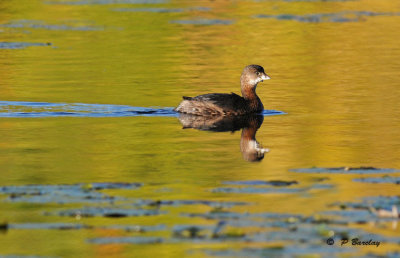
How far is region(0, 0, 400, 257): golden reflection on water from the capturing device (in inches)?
387

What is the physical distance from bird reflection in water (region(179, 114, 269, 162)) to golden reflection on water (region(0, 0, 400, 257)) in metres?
0.21

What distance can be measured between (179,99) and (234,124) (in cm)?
227

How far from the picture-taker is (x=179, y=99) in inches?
701

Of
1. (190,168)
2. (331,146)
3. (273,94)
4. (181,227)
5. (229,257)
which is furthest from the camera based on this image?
(273,94)

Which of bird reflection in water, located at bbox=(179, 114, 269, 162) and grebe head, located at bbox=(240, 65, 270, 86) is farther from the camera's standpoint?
grebe head, located at bbox=(240, 65, 270, 86)

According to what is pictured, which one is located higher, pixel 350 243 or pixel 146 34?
pixel 146 34

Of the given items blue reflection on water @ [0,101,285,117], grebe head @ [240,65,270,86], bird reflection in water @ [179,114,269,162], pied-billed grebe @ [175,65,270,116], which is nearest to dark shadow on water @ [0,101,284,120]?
blue reflection on water @ [0,101,285,117]

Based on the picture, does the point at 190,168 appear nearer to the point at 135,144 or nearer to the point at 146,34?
the point at 135,144

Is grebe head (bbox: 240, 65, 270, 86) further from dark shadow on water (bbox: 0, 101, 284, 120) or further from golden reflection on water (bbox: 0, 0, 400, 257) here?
dark shadow on water (bbox: 0, 101, 284, 120)

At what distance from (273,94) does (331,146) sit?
20.6 feet

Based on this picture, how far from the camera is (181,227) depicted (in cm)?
846

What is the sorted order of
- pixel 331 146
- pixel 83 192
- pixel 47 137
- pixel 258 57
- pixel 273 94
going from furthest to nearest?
pixel 258 57, pixel 273 94, pixel 47 137, pixel 331 146, pixel 83 192

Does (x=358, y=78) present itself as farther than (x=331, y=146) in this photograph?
Yes

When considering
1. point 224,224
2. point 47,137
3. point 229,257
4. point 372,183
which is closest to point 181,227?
point 224,224
